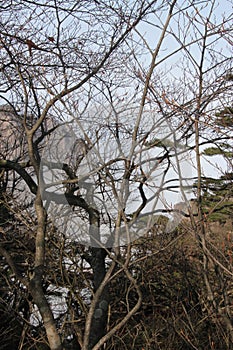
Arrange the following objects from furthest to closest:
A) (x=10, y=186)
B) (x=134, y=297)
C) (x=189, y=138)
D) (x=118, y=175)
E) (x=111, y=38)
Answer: (x=134, y=297)
(x=10, y=186)
(x=111, y=38)
(x=189, y=138)
(x=118, y=175)

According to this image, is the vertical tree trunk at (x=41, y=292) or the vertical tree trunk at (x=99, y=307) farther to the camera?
the vertical tree trunk at (x=99, y=307)

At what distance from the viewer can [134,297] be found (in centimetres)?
575

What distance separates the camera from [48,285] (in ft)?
16.6

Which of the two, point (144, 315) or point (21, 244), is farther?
point (144, 315)

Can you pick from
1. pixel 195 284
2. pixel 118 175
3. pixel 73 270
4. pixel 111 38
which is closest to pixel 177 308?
pixel 195 284

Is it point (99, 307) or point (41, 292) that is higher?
point (41, 292)

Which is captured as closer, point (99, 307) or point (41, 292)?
point (41, 292)

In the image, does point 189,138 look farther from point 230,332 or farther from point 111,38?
point 230,332

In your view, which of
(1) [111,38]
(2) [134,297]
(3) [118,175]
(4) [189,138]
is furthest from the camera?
(2) [134,297]

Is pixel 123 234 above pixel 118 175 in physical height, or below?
below

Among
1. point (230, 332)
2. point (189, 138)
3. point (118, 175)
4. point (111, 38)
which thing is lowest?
point (230, 332)

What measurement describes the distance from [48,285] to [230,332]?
250cm

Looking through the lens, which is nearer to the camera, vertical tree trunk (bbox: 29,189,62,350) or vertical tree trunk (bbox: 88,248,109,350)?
vertical tree trunk (bbox: 29,189,62,350)

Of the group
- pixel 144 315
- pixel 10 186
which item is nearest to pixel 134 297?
pixel 144 315
